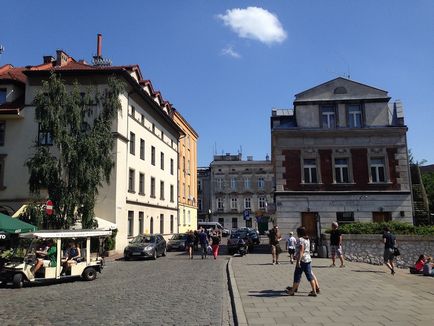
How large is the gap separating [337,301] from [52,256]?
9.85 metres

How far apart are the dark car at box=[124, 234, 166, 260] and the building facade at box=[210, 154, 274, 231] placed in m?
53.5

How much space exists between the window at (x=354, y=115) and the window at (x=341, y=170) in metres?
2.45

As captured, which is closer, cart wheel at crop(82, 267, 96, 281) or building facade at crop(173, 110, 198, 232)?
cart wheel at crop(82, 267, 96, 281)

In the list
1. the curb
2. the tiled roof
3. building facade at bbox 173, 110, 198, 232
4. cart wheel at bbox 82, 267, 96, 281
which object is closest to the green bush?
the curb

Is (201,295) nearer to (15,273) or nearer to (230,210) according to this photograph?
(15,273)

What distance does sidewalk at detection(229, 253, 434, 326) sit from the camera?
7777mm

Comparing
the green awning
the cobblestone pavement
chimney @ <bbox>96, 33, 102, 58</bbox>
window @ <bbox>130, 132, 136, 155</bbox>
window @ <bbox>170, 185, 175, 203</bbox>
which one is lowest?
the cobblestone pavement

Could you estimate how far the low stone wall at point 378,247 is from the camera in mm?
21719

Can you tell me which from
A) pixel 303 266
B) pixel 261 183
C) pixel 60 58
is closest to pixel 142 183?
pixel 60 58

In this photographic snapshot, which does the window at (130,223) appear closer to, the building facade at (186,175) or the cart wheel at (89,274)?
the building facade at (186,175)

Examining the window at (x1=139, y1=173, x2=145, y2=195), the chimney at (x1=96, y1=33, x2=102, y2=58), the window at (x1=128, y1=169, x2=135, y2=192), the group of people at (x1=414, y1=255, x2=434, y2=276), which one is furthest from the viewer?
the chimney at (x1=96, y1=33, x2=102, y2=58)

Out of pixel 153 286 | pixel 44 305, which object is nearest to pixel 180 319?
pixel 44 305

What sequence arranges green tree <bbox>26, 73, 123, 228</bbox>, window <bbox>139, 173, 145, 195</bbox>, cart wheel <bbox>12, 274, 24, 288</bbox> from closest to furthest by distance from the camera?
cart wheel <bbox>12, 274, 24, 288</bbox>
green tree <bbox>26, 73, 123, 228</bbox>
window <bbox>139, 173, 145, 195</bbox>

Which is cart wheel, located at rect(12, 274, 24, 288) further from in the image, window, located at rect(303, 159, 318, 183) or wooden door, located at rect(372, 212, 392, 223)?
wooden door, located at rect(372, 212, 392, 223)
